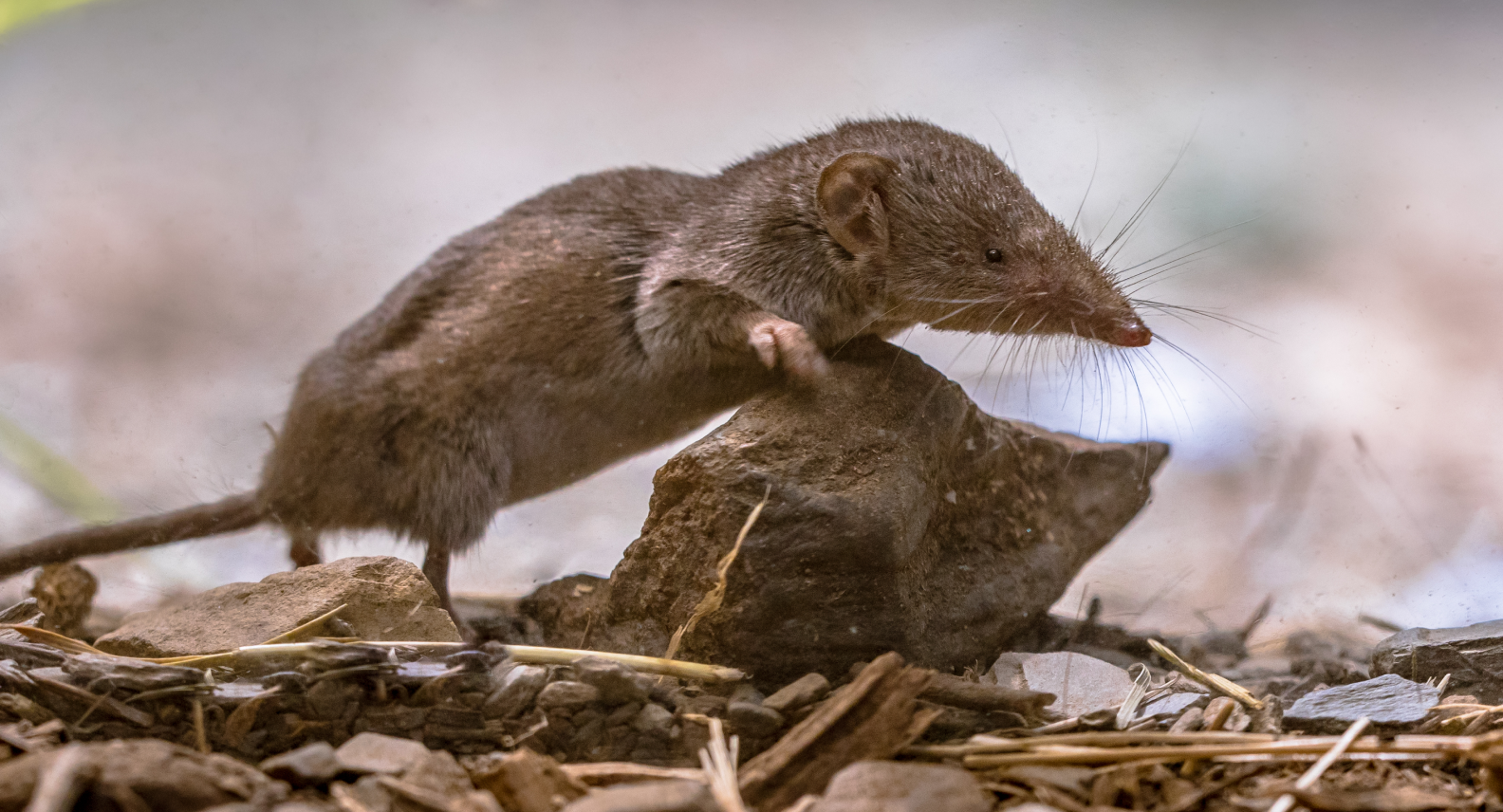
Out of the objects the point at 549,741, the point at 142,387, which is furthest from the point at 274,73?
the point at 549,741

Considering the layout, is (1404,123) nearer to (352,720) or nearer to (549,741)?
(549,741)

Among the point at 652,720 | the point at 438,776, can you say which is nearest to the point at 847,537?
the point at 652,720

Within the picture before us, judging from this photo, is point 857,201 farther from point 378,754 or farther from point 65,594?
point 65,594

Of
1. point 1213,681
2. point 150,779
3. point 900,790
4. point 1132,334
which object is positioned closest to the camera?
point 150,779

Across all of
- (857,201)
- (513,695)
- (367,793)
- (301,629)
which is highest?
(857,201)

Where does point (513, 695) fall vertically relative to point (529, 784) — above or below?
above

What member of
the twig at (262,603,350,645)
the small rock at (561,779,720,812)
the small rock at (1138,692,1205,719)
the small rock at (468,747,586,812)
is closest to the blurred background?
the small rock at (1138,692,1205,719)

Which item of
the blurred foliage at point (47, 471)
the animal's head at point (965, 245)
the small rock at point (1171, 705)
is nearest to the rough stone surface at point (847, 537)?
the animal's head at point (965, 245)
